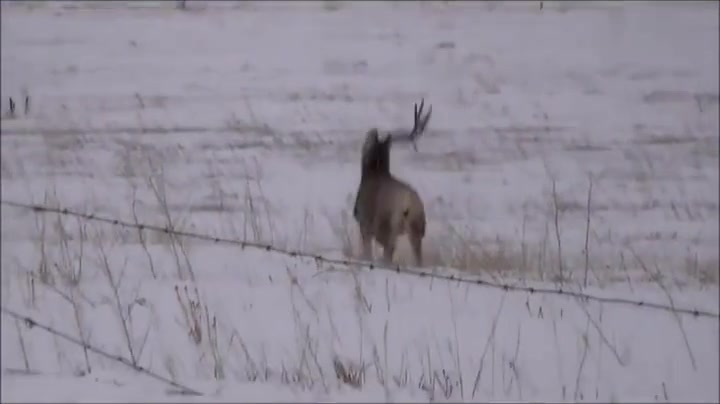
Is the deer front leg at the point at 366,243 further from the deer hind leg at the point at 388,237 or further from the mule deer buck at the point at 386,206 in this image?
the deer hind leg at the point at 388,237

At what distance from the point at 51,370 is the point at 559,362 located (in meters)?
2.03

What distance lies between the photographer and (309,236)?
8.52m

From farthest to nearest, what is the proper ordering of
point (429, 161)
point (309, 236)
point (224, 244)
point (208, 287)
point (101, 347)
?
point (429, 161) → point (309, 236) → point (224, 244) → point (208, 287) → point (101, 347)

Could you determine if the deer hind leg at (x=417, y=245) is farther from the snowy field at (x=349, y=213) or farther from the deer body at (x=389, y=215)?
the snowy field at (x=349, y=213)

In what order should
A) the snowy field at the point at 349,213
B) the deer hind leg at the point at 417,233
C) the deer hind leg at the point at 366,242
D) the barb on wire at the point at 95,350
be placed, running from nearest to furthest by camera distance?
the barb on wire at the point at 95,350
the snowy field at the point at 349,213
the deer hind leg at the point at 417,233
the deer hind leg at the point at 366,242

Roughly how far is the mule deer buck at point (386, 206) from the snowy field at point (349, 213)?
0.96ft

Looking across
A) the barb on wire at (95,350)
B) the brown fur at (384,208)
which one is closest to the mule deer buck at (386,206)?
the brown fur at (384,208)

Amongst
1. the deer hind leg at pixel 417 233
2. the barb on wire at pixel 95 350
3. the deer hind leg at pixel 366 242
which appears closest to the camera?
the barb on wire at pixel 95 350

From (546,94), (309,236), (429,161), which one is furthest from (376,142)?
(546,94)

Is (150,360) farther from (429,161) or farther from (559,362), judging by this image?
(429,161)

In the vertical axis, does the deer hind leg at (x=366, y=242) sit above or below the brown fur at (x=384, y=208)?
below

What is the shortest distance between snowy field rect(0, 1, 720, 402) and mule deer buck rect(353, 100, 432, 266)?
294 millimetres

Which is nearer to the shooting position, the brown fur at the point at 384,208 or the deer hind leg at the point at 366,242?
the brown fur at the point at 384,208

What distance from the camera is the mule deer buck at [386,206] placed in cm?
757
